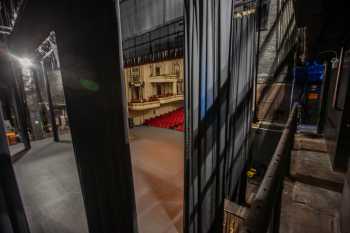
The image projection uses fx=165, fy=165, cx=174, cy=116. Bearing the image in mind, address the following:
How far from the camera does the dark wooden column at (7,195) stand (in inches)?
53.6

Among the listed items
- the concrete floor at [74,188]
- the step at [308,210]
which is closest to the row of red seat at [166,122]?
the concrete floor at [74,188]

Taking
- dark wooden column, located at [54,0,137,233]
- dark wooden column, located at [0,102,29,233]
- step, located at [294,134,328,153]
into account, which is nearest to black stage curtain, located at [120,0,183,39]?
dark wooden column, located at [54,0,137,233]

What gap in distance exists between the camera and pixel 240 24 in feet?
9.89

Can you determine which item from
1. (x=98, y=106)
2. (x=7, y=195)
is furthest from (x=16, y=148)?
(x=98, y=106)

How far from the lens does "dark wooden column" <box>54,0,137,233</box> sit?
1.05 metres

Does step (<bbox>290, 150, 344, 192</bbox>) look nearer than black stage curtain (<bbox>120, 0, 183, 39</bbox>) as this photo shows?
Yes

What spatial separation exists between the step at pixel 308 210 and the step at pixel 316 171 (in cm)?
12

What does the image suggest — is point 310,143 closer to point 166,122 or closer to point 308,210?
point 308,210

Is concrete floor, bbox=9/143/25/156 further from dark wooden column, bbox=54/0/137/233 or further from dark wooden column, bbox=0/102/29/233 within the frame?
dark wooden column, bbox=54/0/137/233

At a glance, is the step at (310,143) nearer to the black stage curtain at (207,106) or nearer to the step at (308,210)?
the step at (308,210)

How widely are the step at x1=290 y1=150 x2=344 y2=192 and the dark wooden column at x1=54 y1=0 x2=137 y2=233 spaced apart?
253cm

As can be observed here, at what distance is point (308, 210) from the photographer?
190cm

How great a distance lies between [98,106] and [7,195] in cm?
118

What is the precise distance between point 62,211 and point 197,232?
2123 mm
